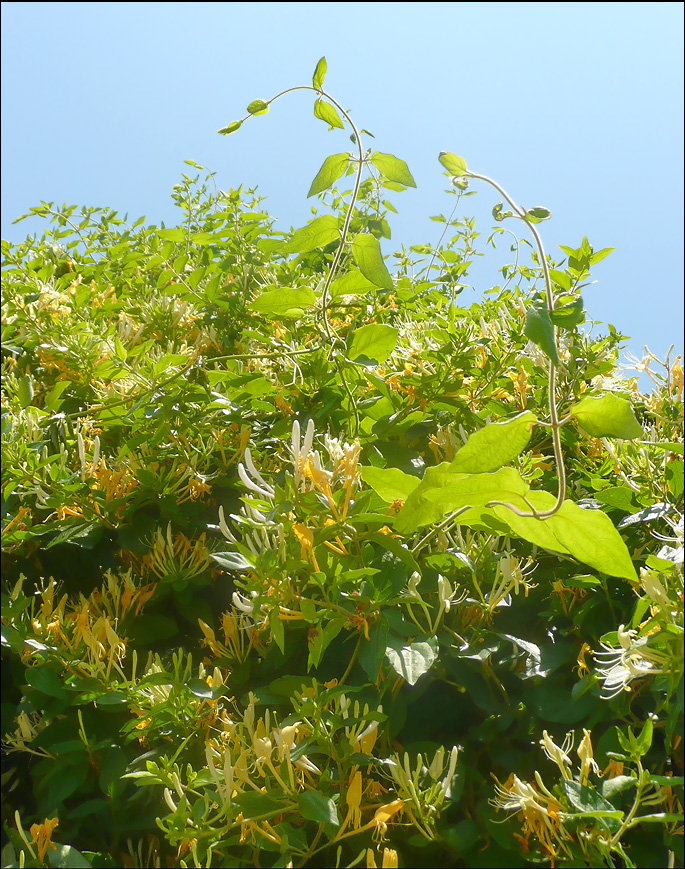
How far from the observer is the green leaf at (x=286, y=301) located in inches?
55.7

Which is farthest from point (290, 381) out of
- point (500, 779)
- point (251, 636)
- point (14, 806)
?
point (14, 806)

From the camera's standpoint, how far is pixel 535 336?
794 mm

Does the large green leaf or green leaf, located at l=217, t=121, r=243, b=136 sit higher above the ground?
green leaf, located at l=217, t=121, r=243, b=136

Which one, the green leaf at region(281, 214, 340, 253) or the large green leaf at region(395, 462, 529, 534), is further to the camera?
the green leaf at region(281, 214, 340, 253)

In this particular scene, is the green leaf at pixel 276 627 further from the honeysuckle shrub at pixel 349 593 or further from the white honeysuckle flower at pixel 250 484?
the white honeysuckle flower at pixel 250 484

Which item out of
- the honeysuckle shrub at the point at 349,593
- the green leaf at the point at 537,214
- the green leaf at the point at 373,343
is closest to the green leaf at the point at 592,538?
the honeysuckle shrub at the point at 349,593

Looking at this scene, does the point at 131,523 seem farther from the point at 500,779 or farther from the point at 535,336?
the point at 535,336

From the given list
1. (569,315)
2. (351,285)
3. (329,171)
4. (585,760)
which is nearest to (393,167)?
(329,171)

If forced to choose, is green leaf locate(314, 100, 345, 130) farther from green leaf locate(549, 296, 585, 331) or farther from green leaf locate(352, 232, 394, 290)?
green leaf locate(549, 296, 585, 331)

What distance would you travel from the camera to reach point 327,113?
1.28m

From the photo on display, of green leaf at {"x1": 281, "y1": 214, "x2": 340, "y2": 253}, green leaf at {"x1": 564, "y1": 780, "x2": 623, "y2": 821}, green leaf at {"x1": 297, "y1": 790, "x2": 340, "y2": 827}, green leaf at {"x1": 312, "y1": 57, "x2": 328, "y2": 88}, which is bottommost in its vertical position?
green leaf at {"x1": 297, "y1": 790, "x2": 340, "y2": 827}

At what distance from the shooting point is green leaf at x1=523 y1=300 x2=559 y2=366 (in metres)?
0.78

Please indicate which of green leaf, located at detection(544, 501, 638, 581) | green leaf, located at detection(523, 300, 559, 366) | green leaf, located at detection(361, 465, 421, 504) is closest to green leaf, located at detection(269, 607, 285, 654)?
green leaf, located at detection(361, 465, 421, 504)

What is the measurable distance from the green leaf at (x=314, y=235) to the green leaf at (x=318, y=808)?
0.94 metres
